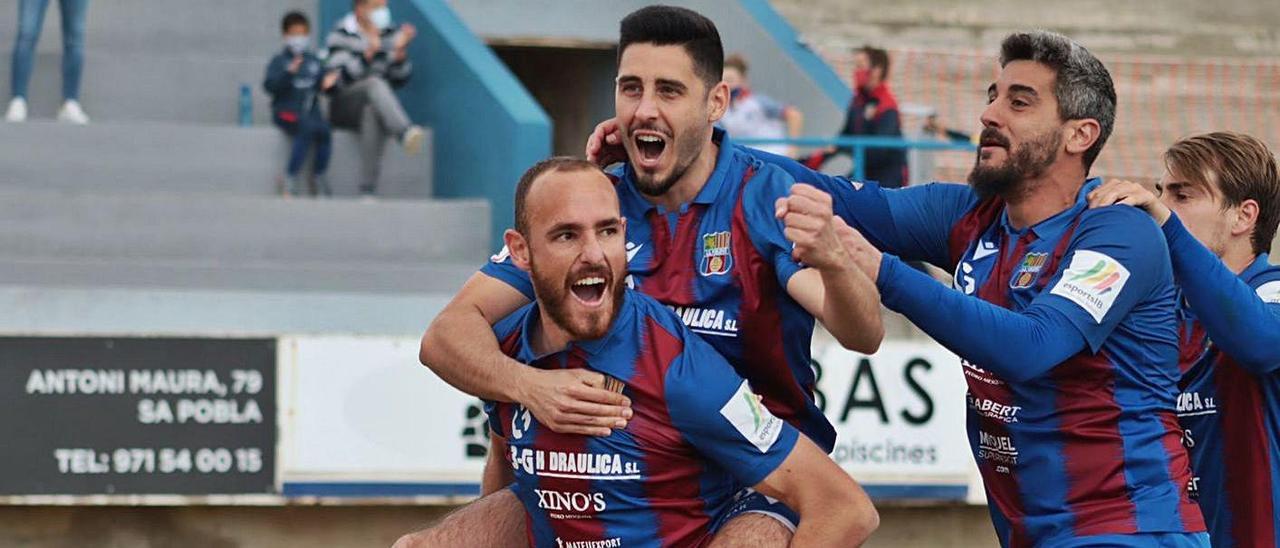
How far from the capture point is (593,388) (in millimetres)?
4957

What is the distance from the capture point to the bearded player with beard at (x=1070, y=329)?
503cm

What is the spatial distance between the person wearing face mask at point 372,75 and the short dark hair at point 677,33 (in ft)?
23.6

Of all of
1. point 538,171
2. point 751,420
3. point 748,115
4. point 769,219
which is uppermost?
point 748,115

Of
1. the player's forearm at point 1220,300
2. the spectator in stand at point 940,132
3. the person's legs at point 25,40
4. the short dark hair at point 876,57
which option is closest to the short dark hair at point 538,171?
the player's forearm at point 1220,300

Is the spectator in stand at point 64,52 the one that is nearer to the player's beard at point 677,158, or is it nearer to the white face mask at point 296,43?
the white face mask at point 296,43

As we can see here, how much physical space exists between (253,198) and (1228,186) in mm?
7316

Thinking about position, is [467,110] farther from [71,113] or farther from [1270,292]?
[1270,292]

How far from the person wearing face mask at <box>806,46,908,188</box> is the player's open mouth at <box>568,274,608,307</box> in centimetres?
818

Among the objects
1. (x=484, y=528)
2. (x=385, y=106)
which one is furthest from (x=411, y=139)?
(x=484, y=528)

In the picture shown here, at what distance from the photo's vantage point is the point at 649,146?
5273mm

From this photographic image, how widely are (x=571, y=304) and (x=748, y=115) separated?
840 centimetres

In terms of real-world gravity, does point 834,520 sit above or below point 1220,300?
below

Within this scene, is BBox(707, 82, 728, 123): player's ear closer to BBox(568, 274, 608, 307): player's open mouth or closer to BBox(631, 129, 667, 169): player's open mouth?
BBox(631, 129, 667, 169): player's open mouth

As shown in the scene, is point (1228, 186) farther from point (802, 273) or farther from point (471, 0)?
point (471, 0)
